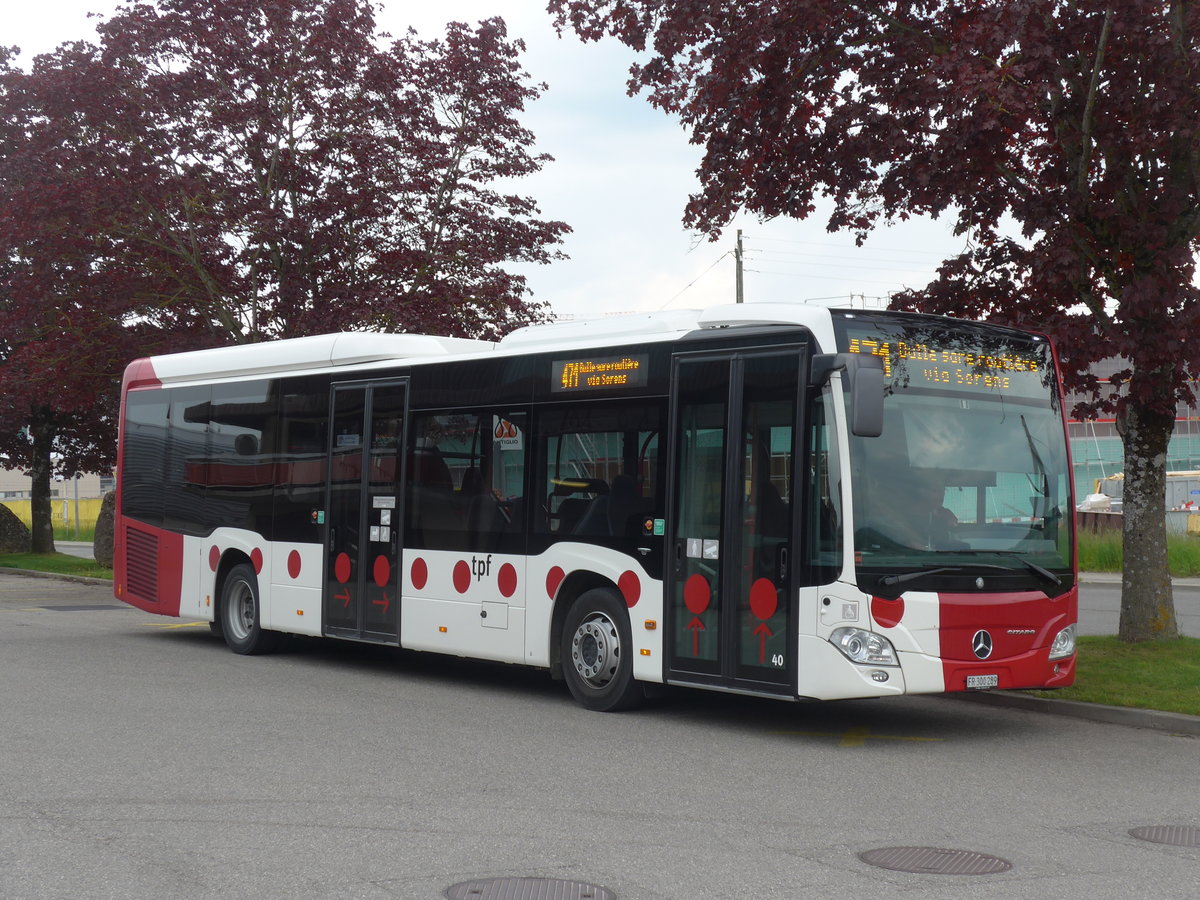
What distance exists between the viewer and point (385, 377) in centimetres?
1431

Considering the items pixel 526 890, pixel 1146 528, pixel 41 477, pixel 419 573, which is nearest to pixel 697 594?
pixel 419 573

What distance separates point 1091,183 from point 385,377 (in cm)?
700

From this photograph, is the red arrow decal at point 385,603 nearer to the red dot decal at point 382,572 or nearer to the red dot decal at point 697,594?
the red dot decal at point 382,572

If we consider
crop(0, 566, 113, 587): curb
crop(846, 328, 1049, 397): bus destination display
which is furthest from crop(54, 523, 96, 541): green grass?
crop(846, 328, 1049, 397): bus destination display

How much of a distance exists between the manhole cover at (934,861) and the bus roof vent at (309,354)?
762cm

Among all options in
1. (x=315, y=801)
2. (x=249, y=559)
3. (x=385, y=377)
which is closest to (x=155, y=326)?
(x=249, y=559)

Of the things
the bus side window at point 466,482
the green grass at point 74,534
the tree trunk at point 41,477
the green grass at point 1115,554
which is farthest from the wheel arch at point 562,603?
the green grass at point 74,534

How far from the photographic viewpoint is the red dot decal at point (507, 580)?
41.0 feet

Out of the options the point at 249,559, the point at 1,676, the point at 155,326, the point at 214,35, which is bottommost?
the point at 1,676

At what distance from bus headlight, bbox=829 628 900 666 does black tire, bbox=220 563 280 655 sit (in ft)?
25.7

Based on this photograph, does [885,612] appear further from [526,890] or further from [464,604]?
[526,890]

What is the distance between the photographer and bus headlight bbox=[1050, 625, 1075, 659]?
10.6 m

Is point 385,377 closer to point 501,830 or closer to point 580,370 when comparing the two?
point 580,370

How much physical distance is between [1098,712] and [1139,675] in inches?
46.0
